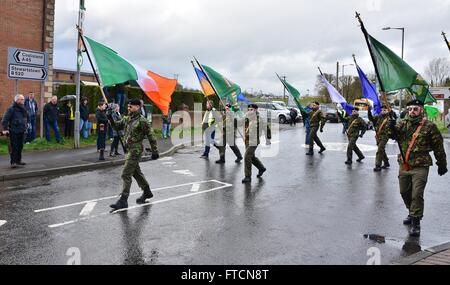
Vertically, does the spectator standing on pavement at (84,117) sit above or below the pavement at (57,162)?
above

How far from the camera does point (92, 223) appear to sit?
6.88m

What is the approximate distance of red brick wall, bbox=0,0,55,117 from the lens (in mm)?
19266

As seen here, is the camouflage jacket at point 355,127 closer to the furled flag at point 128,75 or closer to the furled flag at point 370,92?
the furled flag at point 370,92

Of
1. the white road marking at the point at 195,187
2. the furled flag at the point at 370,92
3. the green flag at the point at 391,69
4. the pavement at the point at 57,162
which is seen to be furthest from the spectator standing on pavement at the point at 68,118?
the green flag at the point at 391,69

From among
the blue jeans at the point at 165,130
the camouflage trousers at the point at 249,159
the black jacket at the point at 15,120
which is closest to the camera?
the camouflage trousers at the point at 249,159

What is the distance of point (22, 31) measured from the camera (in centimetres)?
1989

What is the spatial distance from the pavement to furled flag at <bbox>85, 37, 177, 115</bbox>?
10.4 ft

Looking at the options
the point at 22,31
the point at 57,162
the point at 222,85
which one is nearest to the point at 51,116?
the point at 57,162

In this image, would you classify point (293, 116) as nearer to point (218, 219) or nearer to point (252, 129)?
point (252, 129)

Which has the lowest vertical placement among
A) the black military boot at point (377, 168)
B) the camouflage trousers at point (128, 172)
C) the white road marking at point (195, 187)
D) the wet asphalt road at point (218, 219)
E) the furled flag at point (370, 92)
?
the wet asphalt road at point (218, 219)

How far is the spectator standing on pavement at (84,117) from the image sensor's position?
57.9 ft

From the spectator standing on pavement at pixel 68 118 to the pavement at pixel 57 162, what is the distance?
2428mm

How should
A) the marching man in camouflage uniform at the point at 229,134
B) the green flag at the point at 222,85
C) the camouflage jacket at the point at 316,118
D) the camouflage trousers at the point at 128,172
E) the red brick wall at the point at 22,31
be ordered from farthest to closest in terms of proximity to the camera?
the red brick wall at the point at 22,31 → the camouflage jacket at the point at 316,118 → the marching man in camouflage uniform at the point at 229,134 → the green flag at the point at 222,85 → the camouflage trousers at the point at 128,172
